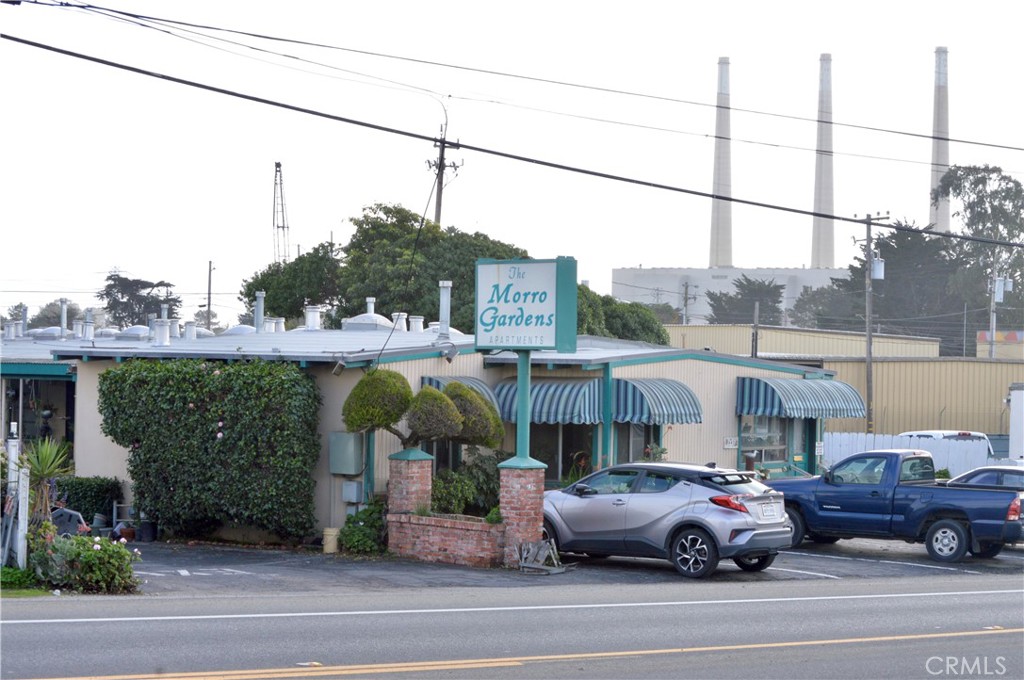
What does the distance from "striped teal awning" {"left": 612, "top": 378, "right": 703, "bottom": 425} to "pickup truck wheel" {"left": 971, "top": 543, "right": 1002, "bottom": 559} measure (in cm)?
614

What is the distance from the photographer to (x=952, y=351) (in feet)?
275

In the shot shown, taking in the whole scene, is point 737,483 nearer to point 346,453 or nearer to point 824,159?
point 346,453

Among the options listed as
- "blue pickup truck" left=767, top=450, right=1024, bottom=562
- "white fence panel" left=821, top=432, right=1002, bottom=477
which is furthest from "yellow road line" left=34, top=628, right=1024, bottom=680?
"white fence panel" left=821, top=432, right=1002, bottom=477

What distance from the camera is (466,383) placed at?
22.3 meters

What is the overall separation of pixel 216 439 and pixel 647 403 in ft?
26.5

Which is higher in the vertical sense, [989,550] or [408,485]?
[408,485]

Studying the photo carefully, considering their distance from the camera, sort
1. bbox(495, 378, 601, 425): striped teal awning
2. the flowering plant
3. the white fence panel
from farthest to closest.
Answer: the white fence panel < bbox(495, 378, 601, 425): striped teal awning < the flowering plant

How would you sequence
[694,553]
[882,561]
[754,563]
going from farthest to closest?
[882,561]
[754,563]
[694,553]

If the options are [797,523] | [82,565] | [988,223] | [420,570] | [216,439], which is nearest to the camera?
[82,565]

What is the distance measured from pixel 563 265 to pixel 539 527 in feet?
13.1

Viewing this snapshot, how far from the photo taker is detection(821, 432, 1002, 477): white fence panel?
37.0 metres

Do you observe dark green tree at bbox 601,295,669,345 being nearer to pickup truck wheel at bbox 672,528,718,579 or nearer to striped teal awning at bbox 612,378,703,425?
striped teal awning at bbox 612,378,703,425

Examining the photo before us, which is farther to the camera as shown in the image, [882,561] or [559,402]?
[559,402]

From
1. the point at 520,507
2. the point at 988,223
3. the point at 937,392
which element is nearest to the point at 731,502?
the point at 520,507
